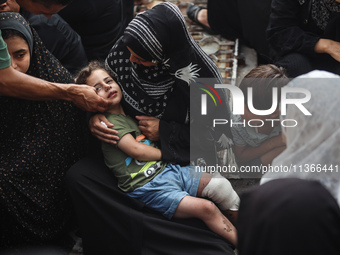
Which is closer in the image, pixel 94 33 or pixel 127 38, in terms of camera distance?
pixel 127 38

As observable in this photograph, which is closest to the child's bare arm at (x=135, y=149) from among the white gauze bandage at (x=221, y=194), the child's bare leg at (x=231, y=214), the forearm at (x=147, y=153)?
the forearm at (x=147, y=153)

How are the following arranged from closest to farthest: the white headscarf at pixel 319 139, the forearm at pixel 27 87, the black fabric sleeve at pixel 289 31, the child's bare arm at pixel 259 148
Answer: the white headscarf at pixel 319 139 < the forearm at pixel 27 87 < the child's bare arm at pixel 259 148 < the black fabric sleeve at pixel 289 31

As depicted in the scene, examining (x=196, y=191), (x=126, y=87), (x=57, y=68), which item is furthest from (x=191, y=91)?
(x=57, y=68)

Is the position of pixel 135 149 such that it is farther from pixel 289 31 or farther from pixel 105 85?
pixel 289 31

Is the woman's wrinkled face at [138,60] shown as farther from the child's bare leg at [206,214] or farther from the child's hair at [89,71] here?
the child's bare leg at [206,214]

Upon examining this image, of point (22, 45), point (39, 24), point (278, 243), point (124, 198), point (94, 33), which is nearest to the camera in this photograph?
point (278, 243)

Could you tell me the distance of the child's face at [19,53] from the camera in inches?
87.0

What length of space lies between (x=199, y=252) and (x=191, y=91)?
2.89ft

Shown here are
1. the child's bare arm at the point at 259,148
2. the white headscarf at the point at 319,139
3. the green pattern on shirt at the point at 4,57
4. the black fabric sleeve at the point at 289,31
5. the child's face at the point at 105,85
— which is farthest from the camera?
the black fabric sleeve at the point at 289,31

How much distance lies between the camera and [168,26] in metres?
2.27

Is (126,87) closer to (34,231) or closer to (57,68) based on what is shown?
(57,68)

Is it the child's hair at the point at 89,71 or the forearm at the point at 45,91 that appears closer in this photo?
the forearm at the point at 45,91

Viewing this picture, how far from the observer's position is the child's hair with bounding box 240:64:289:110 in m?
2.64

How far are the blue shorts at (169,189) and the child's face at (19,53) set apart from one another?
87 cm
